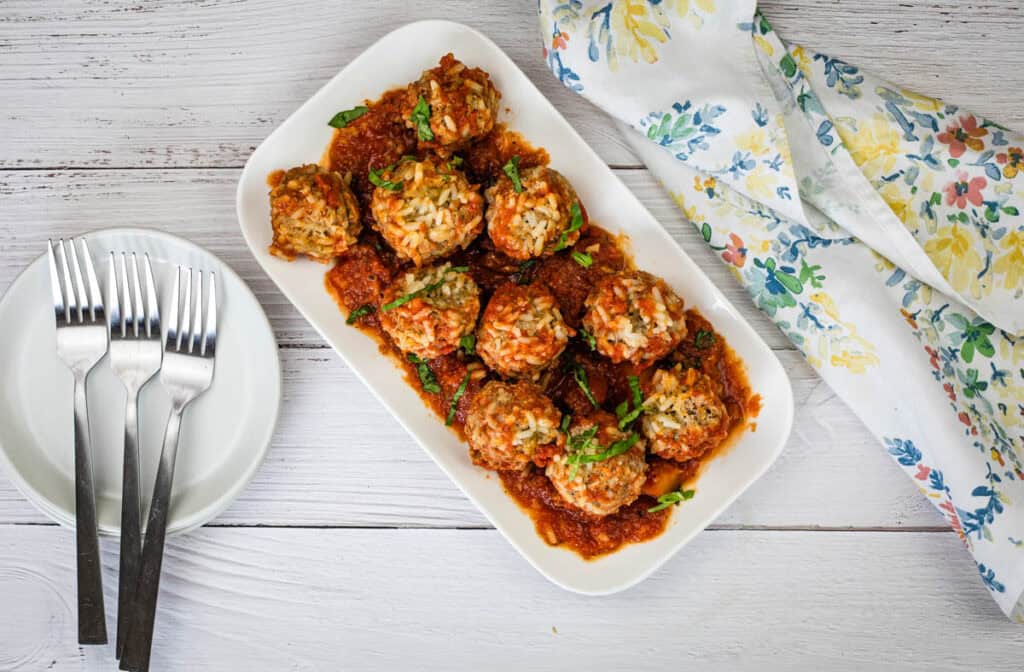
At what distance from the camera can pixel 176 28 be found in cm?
335

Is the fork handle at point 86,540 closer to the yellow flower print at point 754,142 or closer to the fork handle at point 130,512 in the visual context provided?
the fork handle at point 130,512

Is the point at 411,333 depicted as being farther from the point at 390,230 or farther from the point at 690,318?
the point at 690,318

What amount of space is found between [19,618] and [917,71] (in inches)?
167

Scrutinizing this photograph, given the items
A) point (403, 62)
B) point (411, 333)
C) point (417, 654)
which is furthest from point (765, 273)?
point (417, 654)

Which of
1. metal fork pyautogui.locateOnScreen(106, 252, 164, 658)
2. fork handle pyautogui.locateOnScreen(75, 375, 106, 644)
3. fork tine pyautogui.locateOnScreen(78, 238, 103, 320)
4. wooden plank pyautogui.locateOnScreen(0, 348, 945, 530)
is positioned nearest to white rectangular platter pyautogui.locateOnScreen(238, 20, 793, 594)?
wooden plank pyautogui.locateOnScreen(0, 348, 945, 530)

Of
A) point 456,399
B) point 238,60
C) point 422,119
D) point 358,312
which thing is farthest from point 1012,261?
point 238,60

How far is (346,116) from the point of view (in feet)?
9.95

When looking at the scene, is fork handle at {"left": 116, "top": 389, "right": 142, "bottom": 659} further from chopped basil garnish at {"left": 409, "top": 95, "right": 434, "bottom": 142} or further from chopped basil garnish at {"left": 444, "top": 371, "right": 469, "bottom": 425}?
chopped basil garnish at {"left": 409, "top": 95, "right": 434, "bottom": 142}

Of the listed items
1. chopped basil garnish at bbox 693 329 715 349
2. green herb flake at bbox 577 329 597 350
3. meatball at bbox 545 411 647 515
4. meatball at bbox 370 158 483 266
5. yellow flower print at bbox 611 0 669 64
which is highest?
yellow flower print at bbox 611 0 669 64

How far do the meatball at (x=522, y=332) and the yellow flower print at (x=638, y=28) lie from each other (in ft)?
3.18

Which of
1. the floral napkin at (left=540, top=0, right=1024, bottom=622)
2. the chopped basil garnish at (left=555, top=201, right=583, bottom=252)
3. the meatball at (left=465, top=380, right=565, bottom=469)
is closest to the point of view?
the meatball at (left=465, top=380, right=565, bottom=469)

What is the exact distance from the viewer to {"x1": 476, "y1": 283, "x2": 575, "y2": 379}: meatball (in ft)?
9.30

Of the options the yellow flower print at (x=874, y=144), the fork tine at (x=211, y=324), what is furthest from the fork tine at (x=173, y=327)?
the yellow flower print at (x=874, y=144)

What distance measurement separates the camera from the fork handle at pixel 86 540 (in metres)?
2.99
